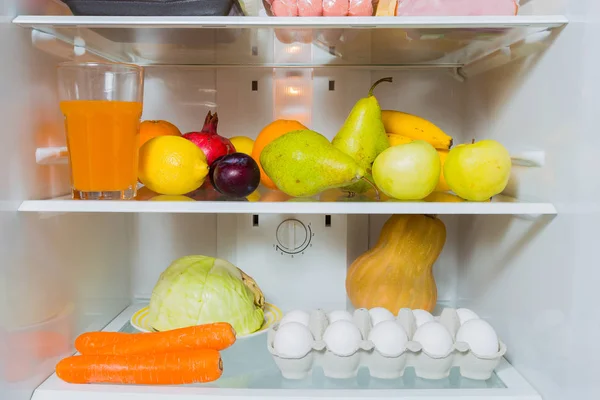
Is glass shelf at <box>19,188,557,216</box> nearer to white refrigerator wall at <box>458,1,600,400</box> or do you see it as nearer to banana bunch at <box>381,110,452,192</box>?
white refrigerator wall at <box>458,1,600,400</box>

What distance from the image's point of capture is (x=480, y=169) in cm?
97

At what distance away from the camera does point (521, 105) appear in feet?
3.56

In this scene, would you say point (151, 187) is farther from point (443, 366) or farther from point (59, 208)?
point (443, 366)

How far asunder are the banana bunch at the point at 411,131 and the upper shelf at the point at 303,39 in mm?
135

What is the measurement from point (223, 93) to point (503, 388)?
2.77 feet

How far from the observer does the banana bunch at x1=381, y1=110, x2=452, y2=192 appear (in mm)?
1207

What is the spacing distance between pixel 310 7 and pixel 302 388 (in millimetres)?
593

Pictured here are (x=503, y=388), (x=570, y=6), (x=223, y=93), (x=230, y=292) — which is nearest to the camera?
(x=570, y=6)

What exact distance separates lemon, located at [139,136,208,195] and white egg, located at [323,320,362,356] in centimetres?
33

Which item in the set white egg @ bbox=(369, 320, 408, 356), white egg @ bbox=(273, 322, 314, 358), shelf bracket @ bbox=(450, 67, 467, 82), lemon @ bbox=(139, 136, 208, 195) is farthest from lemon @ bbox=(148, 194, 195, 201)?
shelf bracket @ bbox=(450, 67, 467, 82)

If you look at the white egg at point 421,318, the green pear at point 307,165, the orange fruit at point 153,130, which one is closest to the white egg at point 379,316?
the white egg at point 421,318

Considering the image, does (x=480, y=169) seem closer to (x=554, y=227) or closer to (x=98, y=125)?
(x=554, y=227)

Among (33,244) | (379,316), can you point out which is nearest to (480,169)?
(379,316)

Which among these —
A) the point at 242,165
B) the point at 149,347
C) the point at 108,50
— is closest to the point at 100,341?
the point at 149,347
